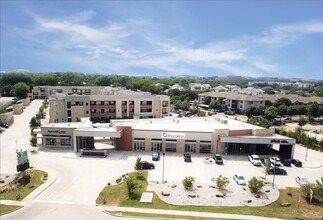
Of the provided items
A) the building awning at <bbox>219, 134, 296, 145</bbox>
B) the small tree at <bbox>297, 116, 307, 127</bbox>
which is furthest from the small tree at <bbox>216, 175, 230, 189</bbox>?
the small tree at <bbox>297, 116, 307, 127</bbox>

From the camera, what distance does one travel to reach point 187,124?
5469cm

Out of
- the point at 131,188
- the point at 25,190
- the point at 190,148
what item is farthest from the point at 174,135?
the point at 25,190

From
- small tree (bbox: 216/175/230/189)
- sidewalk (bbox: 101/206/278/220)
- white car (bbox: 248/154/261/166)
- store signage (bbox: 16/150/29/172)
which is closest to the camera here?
sidewalk (bbox: 101/206/278/220)

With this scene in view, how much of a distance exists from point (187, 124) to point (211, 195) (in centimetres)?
2764

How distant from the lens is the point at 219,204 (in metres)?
26.1

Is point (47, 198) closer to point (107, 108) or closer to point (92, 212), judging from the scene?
point (92, 212)

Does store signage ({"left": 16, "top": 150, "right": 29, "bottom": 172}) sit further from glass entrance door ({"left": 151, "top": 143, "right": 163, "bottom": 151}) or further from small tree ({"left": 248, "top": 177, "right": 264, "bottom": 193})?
small tree ({"left": 248, "top": 177, "right": 264, "bottom": 193})

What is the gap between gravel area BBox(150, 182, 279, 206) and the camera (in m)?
26.5

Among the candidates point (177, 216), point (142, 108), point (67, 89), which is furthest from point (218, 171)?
point (67, 89)

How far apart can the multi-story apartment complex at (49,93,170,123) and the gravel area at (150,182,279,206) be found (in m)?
51.5

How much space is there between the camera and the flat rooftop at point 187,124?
48.9 m

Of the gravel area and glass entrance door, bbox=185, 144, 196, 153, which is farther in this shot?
glass entrance door, bbox=185, 144, 196, 153

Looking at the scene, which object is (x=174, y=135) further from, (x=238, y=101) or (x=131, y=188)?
(x=238, y=101)

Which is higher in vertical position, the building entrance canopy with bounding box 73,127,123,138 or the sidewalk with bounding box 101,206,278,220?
the building entrance canopy with bounding box 73,127,123,138
